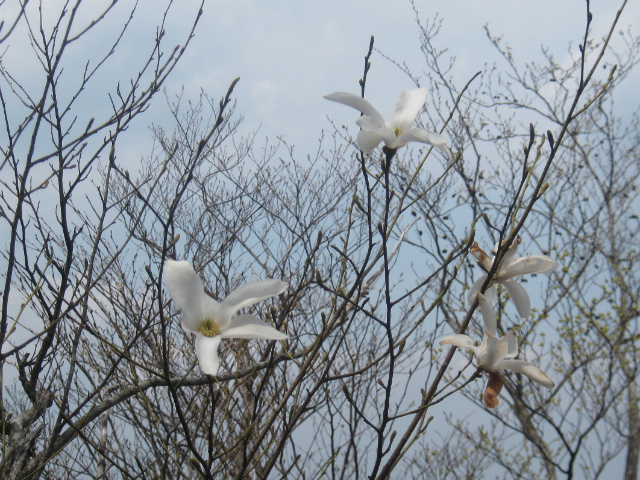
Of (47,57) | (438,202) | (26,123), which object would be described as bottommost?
(26,123)

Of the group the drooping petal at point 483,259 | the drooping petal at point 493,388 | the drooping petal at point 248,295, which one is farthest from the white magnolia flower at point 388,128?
the drooping petal at point 493,388

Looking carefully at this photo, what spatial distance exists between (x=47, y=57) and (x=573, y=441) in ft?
16.5

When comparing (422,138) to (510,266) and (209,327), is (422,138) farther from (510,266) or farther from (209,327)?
(209,327)

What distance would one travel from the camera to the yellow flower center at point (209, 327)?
34.9 inches

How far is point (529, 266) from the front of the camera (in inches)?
38.8

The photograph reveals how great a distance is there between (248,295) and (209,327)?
81mm

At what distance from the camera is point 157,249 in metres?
4.49

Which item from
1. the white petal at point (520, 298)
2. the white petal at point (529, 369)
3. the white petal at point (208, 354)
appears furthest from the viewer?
the white petal at point (520, 298)

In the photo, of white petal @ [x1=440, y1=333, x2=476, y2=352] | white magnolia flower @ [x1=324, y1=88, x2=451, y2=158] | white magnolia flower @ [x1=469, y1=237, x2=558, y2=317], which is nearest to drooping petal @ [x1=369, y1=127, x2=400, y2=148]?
white magnolia flower @ [x1=324, y1=88, x2=451, y2=158]

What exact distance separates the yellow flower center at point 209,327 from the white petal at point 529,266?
0.49 meters

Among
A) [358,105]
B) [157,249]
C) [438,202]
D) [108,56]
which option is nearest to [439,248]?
[438,202]

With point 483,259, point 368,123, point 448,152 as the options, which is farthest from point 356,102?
point 483,259

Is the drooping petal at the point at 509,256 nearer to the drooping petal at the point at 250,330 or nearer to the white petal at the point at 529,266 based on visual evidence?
the white petal at the point at 529,266

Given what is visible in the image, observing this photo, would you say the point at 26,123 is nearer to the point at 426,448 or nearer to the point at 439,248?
the point at 439,248
